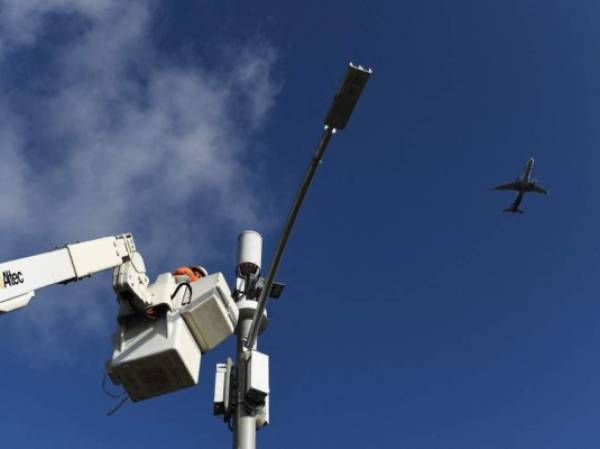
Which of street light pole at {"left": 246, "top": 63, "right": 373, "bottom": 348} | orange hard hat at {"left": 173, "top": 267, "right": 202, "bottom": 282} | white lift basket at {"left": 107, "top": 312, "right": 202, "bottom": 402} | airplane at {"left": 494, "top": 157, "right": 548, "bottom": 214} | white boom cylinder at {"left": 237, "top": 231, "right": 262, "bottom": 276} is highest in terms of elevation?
airplane at {"left": 494, "top": 157, "right": 548, "bottom": 214}

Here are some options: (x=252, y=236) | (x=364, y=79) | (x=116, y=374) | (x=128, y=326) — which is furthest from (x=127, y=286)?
(x=252, y=236)

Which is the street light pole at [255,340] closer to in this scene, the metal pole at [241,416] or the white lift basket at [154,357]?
Answer: the metal pole at [241,416]

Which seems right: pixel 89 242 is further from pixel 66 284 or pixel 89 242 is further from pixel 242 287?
pixel 242 287

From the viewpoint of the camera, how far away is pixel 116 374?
23.2ft

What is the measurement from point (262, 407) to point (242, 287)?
7.56ft

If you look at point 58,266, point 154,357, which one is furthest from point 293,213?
point 58,266

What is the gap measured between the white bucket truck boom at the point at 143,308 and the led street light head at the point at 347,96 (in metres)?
2.22

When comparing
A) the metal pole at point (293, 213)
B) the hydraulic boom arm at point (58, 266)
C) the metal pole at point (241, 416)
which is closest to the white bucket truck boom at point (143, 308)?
the hydraulic boom arm at point (58, 266)

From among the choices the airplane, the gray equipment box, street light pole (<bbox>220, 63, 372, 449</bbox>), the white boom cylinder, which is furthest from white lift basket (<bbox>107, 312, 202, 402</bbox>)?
the airplane

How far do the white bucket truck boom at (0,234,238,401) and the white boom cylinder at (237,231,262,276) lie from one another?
3274 mm

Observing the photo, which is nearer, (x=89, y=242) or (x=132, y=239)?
(x=89, y=242)

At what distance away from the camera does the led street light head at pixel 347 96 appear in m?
7.22

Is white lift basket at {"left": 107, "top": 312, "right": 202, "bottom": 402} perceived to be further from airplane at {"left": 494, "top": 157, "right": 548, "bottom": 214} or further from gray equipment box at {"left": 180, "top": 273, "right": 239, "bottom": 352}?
airplane at {"left": 494, "top": 157, "right": 548, "bottom": 214}

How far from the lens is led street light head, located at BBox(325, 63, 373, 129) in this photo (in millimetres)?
7223
